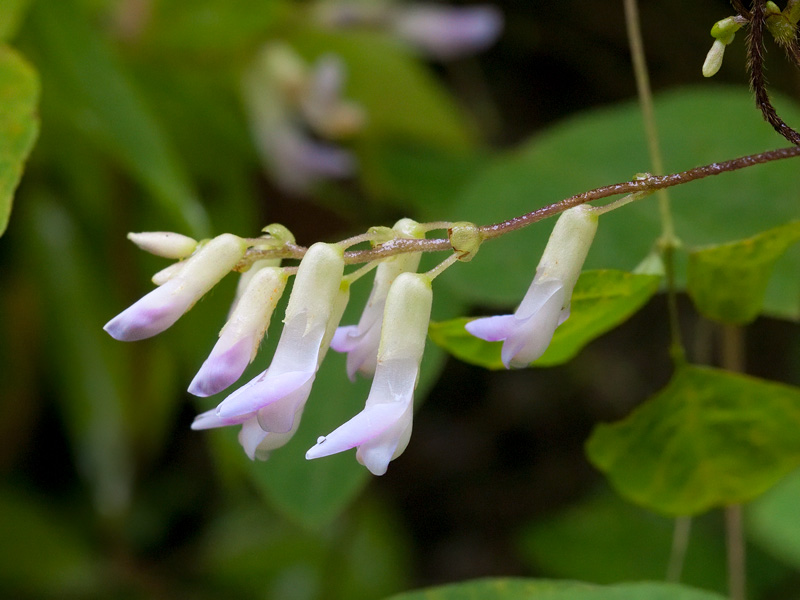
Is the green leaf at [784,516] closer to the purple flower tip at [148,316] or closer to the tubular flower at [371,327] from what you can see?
the tubular flower at [371,327]

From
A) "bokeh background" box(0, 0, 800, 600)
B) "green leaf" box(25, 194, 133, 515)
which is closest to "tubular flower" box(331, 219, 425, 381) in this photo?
"bokeh background" box(0, 0, 800, 600)

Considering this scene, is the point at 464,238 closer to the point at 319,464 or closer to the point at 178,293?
the point at 178,293

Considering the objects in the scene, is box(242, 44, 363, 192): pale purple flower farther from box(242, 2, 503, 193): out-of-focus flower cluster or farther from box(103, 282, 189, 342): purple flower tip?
box(103, 282, 189, 342): purple flower tip

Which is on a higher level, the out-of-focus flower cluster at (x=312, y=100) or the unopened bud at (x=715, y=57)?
the unopened bud at (x=715, y=57)

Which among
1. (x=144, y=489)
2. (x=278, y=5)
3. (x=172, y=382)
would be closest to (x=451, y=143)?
(x=278, y=5)

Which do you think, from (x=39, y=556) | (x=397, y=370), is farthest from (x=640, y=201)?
(x=39, y=556)

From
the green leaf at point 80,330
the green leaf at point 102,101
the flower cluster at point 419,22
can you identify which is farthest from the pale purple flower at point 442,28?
the green leaf at point 80,330
